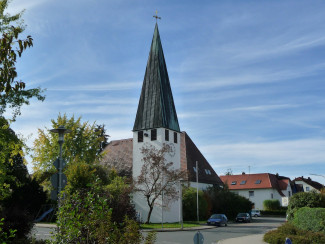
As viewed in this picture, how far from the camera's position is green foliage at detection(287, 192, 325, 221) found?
2288cm

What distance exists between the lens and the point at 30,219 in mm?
15305

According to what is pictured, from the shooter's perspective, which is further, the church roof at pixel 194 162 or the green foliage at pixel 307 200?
the church roof at pixel 194 162

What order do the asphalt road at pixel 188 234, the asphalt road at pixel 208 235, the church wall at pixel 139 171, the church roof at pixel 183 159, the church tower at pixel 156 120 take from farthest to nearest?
the church roof at pixel 183 159 → the church tower at pixel 156 120 → the church wall at pixel 139 171 → the asphalt road at pixel 208 235 → the asphalt road at pixel 188 234

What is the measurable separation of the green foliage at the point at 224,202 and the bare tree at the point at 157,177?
1072 centimetres

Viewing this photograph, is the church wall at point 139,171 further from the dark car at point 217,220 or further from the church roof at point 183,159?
the dark car at point 217,220

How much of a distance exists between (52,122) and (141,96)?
1100 cm

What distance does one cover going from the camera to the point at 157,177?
36.6m

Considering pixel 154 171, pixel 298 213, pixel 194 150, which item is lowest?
pixel 298 213

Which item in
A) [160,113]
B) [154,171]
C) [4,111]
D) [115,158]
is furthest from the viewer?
[115,158]

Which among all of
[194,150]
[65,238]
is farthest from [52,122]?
[65,238]

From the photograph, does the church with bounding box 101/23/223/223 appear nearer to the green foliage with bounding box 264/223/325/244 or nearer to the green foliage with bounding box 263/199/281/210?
the green foliage with bounding box 264/223/325/244

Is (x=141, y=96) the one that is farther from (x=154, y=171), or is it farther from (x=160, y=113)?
(x=154, y=171)

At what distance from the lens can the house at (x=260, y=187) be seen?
73.2m

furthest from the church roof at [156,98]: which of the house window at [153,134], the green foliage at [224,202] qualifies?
the green foliage at [224,202]
